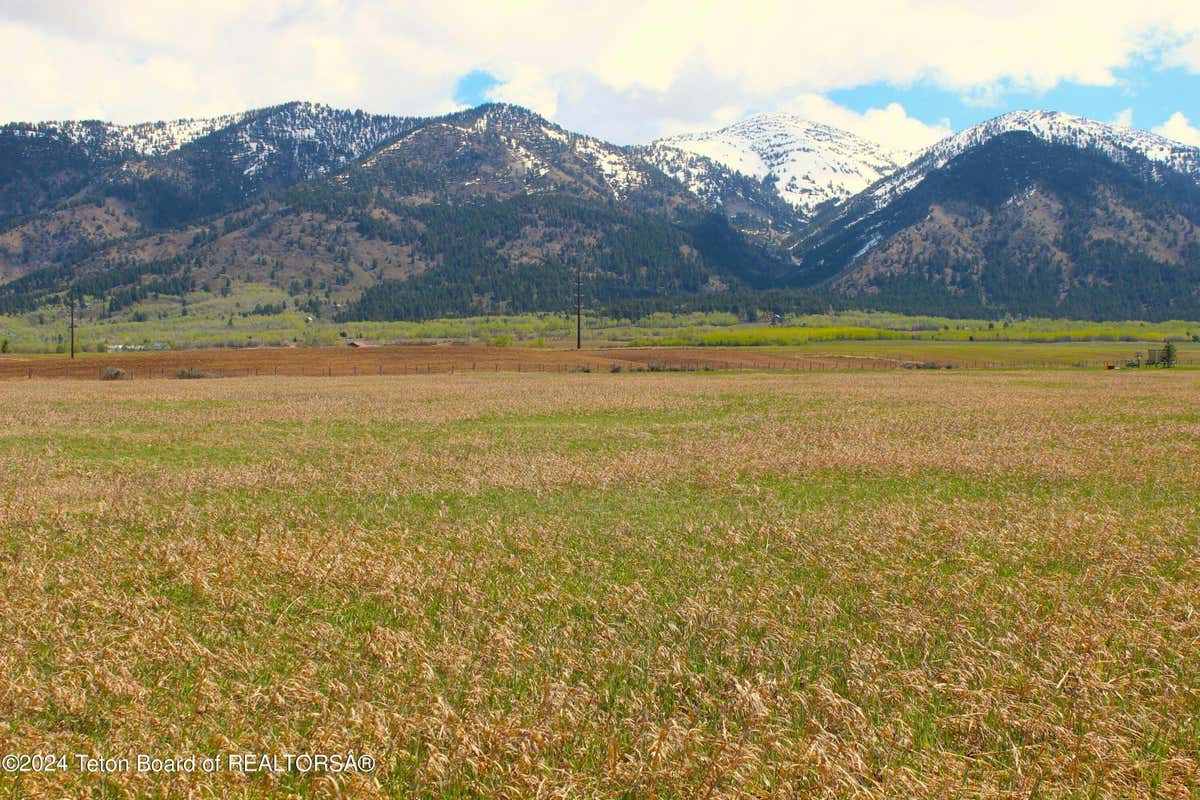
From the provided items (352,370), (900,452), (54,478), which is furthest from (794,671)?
(352,370)

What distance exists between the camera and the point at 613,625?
905cm

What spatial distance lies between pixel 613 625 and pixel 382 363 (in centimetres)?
9162

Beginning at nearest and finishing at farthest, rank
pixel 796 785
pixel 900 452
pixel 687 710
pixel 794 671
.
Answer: pixel 796 785
pixel 687 710
pixel 794 671
pixel 900 452

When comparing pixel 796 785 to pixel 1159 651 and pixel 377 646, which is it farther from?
pixel 1159 651

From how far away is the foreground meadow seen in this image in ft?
20.0

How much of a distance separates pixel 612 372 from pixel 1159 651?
76.6 metres

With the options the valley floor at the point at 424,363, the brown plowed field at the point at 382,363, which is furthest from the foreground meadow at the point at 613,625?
the brown plowed field at the point at 382,363

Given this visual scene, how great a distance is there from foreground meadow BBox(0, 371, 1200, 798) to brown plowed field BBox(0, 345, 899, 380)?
67773mm

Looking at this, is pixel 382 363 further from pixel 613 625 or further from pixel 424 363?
pixel 613 625

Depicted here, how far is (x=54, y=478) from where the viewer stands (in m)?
19.3

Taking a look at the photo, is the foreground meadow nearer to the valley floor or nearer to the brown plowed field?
the valley floor

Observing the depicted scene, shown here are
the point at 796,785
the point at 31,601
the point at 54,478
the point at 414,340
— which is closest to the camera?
the point at 796,785

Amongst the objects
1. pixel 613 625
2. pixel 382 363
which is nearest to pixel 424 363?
pixel 382 363

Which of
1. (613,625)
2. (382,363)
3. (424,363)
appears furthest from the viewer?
(424,363)
